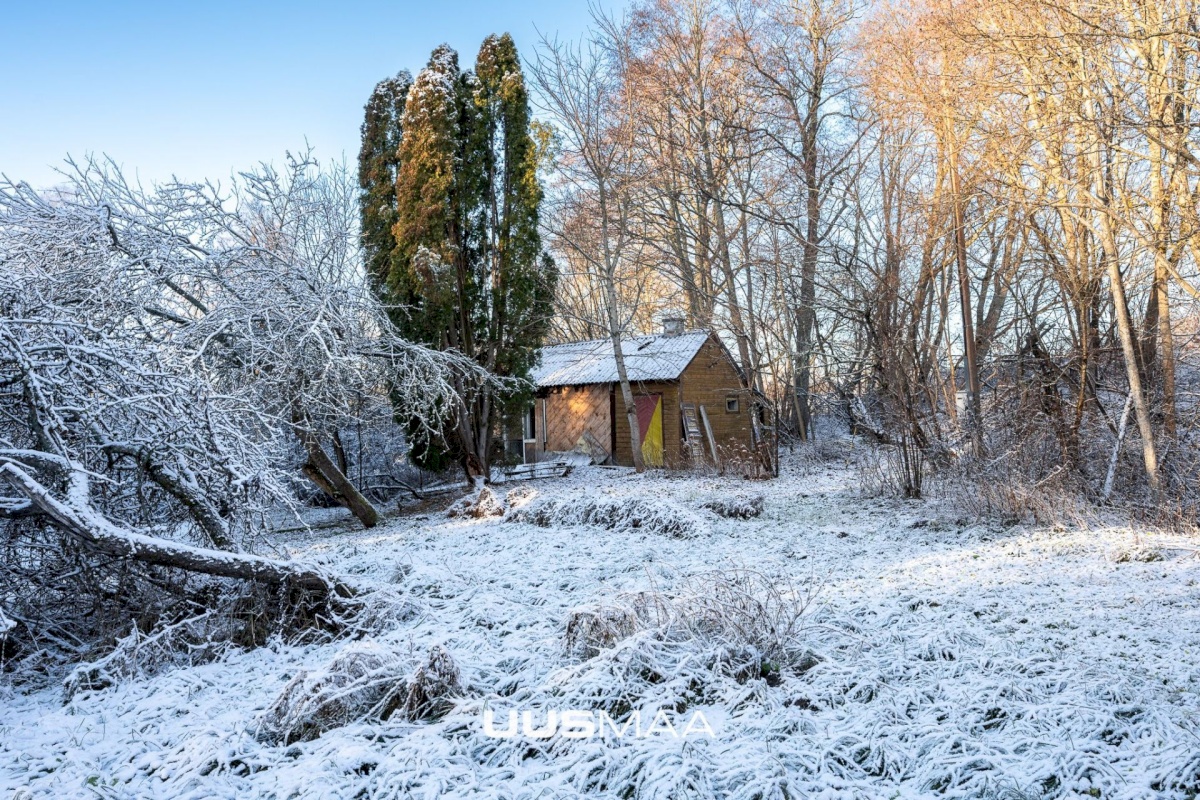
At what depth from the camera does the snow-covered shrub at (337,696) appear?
3.15 meters

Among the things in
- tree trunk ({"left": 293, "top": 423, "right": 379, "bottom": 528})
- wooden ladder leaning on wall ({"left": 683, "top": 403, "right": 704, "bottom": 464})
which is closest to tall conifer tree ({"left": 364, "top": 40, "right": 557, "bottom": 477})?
tree trunk ({"left": 293, "top": 423, "right": 379, "bottom": 528})

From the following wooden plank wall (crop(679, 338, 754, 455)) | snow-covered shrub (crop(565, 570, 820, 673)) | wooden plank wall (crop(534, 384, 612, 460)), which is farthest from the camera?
wooden plank wall (crop(534, 384, 612, 460))

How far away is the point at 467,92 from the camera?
1341 centimetres

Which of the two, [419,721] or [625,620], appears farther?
[625,620]

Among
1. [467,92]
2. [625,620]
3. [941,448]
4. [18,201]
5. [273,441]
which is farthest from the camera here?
[467,92]

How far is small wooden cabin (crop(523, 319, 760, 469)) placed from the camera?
18031 millimetres

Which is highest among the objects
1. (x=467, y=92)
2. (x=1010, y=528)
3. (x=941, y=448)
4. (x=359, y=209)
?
(x=467, y=92)

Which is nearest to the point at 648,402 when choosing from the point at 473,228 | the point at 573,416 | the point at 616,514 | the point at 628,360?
the point at 628,360

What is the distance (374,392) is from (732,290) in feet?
29.8

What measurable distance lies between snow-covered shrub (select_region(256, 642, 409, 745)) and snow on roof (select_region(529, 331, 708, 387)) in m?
14.0

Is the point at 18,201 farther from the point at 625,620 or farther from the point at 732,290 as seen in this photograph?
the point at 732,290

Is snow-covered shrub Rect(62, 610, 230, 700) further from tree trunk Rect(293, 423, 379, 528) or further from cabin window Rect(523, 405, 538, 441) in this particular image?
cabin window Rect(523, 405, 538, 441)

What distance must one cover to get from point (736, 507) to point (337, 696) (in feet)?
20.6

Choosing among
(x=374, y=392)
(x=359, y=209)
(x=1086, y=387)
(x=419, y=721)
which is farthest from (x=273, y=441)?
(x=359, y=209)
